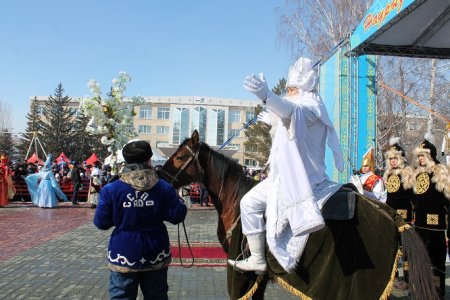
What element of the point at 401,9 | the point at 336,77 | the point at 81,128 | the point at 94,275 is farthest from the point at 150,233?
the point at 81,128

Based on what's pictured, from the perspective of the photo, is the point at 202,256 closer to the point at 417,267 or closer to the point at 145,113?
the point at 417,267

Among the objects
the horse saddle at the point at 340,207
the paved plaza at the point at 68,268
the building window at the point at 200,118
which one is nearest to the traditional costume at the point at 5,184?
the paved plaza at the point at 68,268

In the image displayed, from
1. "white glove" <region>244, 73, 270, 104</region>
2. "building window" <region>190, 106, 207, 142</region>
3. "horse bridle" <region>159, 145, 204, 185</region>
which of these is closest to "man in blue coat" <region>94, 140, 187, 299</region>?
"white glove" <region>244, 73, 270, 104</region>

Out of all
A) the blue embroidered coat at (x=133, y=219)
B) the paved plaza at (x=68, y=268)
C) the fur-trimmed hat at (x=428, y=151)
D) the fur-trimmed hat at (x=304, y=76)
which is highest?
the fur-trimmed hat at (x=304, y=76)

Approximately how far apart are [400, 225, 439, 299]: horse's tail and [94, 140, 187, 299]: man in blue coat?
6.16ft

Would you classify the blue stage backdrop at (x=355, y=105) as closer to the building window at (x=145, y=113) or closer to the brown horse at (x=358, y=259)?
the brown horse at (x=358, y=259)

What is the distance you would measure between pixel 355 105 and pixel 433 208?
6769mm

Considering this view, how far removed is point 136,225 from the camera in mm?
3375

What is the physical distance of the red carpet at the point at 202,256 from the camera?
7413 mm

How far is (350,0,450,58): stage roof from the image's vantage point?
9156mm

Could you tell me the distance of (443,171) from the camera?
527cm

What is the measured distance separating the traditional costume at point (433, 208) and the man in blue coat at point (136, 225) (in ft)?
11.8

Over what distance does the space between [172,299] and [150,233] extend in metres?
2.42

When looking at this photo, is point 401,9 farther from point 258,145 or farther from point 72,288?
point 258,145
